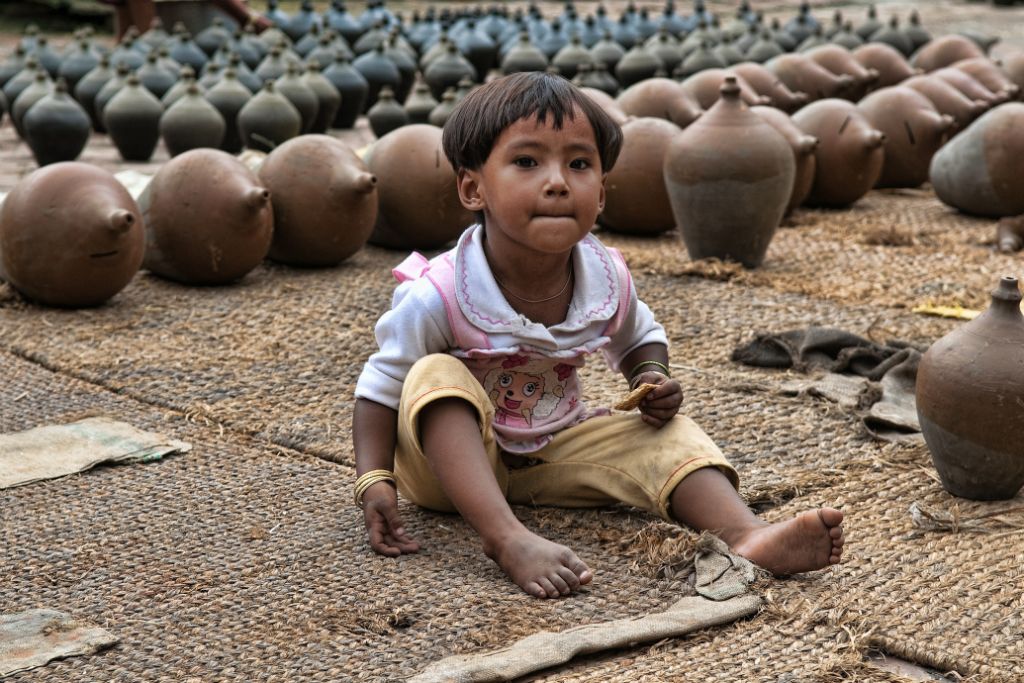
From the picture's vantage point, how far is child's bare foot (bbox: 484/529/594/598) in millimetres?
2398

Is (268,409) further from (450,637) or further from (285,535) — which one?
(450,637)

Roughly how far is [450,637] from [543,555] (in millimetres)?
258

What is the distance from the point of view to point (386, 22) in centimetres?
1231

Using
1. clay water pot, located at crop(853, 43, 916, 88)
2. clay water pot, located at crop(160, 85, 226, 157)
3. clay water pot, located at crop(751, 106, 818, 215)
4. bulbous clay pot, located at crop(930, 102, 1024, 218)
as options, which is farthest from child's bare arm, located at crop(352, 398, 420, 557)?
clay water pot, located at crop(853, 43, 916, 88)

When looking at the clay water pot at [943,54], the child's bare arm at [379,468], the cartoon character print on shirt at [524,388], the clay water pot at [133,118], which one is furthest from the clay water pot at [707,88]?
the child's bare arm at [379,468]

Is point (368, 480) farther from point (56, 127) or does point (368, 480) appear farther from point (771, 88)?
point (771, 88)

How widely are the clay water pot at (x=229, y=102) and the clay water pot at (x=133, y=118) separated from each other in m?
0.32

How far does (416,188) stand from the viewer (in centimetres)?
542

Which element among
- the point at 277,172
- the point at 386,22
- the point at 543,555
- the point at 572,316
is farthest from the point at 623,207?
the point at 386,22

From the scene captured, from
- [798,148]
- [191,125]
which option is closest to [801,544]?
[798,148]

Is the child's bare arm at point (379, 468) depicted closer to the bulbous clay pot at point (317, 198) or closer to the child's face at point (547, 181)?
the child's face at point (547, 181)

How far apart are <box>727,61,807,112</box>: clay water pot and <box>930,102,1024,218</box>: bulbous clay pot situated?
1398mm

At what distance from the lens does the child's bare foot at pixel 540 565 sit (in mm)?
2398

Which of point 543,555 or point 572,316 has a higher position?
point 572,316
